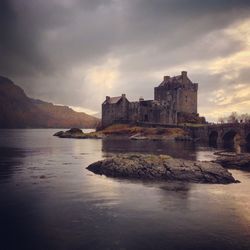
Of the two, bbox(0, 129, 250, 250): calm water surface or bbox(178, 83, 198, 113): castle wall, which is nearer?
bbox(0, 129, 250, 250): calm water surface

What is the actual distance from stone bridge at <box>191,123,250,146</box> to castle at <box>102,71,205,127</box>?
16.0 m

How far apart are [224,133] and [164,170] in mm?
76487

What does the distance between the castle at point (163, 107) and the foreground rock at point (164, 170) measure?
310 ft

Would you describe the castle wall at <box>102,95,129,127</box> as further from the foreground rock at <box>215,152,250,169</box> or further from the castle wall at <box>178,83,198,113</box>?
the foreground rock at <box>215,152,250,169</box>

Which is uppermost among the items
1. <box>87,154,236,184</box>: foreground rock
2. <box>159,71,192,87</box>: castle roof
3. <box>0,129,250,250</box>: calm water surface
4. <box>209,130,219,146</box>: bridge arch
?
<box>159,71,192,87</box>: castle roof

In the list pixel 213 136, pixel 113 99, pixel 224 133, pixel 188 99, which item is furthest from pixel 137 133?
pixel 188 99

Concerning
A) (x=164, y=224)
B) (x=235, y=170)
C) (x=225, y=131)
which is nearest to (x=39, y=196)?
(x=164, y=224)

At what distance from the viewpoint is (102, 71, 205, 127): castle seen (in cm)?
13425

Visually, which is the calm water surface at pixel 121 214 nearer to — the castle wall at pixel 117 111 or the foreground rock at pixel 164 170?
the foreground rock at pixel 164 170

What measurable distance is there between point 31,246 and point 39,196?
10575mm

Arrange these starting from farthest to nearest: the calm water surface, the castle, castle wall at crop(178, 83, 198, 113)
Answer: castle wall at crop(178, 83, 198, 113) → the castle → the calm water surface

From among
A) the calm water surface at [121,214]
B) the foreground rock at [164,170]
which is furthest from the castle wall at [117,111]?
the calm water surface at [121,214]

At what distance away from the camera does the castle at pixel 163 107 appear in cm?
13425

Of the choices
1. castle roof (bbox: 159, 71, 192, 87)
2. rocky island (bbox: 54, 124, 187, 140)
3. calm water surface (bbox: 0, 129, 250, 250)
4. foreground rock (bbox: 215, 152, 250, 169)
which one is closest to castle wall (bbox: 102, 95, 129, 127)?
rocky island (bbox: 54, 124, 187, 140)
